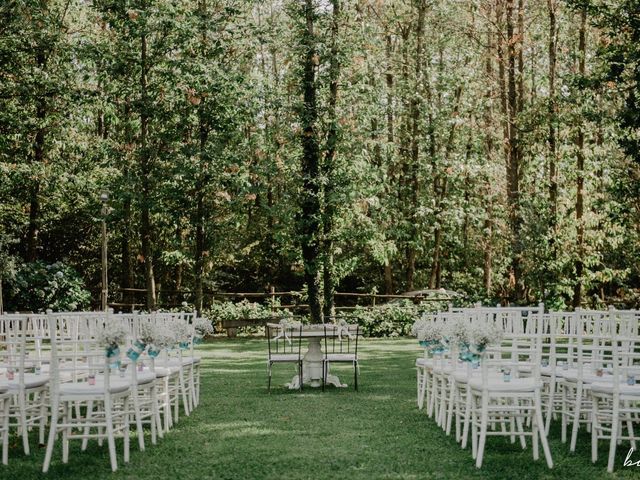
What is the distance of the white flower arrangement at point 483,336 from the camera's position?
669cm

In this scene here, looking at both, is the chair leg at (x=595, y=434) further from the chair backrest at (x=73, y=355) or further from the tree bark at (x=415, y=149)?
the tree bark at (x=415, y=149)

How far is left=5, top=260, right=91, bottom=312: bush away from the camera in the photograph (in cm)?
2362

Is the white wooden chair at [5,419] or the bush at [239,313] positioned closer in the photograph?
the white wooden chair at [5,419]

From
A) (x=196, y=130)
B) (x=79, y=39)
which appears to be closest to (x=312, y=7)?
(x=196, y=130)

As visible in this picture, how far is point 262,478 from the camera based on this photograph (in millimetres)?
6367

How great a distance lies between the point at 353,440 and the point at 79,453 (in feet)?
8.01

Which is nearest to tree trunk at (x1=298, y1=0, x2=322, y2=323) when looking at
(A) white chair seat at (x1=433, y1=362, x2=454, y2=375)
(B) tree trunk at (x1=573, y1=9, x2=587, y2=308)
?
(B) tree trunk at (x1=573, y1=9, x2=587, y2=308)

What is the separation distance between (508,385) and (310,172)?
16225 millimetres

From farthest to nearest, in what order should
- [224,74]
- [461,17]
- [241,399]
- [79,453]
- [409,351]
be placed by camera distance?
[461,17]
[224,74]
[409,351]
[241,399]
[79,453]

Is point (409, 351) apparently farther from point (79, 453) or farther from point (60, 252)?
point (60, 252)

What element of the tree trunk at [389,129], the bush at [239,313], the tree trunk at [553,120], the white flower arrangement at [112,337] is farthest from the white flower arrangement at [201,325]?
the tree trunk at [389,129]

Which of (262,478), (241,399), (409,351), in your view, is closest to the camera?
(262,478)

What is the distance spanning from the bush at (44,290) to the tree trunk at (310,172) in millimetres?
6559

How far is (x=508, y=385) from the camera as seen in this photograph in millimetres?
6812
